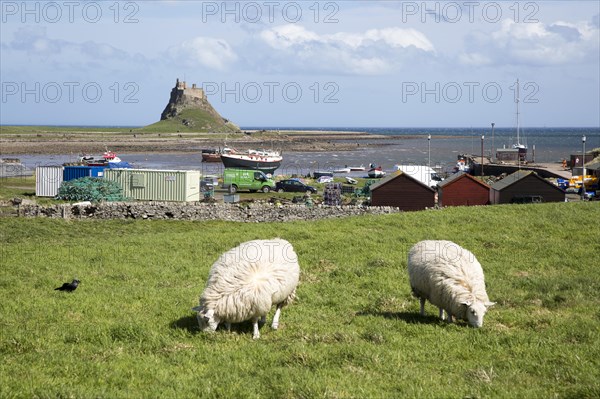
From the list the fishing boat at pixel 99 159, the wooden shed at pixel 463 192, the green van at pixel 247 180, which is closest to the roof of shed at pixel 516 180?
the wooden shed at pixel 463 192

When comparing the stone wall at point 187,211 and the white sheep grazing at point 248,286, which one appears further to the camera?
the stone wall at point 187,211

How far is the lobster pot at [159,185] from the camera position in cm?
4638

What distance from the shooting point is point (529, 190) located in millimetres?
42469

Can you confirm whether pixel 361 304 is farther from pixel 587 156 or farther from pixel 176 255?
pixel 587 156

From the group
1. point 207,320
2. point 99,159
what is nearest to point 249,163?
point 99,159

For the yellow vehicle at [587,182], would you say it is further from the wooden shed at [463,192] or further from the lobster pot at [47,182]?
the lobster pot at [47,182]

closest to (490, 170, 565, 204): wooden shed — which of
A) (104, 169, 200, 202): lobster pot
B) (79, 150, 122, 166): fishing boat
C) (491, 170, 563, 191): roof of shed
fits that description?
(491, 170, 563, 191): roof of shed

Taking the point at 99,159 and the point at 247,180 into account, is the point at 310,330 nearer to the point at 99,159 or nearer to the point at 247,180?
the point at 247,180

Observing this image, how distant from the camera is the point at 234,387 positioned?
939 cm

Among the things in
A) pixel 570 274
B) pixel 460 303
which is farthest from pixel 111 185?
pixel 460 303

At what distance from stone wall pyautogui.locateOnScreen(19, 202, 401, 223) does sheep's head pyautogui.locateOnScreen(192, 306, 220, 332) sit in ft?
81.5

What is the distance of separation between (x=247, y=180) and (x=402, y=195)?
20.4 metres

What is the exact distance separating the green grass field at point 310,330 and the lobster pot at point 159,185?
22.0m

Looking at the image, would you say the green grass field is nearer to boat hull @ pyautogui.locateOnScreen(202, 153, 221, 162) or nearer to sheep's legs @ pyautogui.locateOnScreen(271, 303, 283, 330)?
sheep's legs @ pyautogui.locateOnScreen(271, 303, 283, 330)
